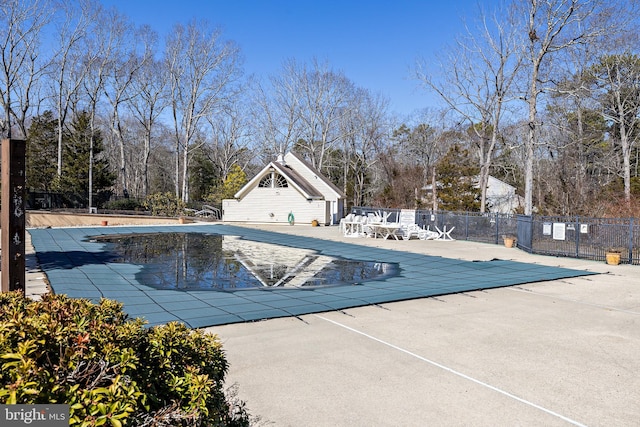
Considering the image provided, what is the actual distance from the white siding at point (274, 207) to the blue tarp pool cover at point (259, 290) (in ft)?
53.7

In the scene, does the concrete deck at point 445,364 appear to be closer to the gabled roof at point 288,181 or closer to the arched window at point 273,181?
the gabled roof at point 288,181

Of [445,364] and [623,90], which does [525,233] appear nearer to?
[445,364]

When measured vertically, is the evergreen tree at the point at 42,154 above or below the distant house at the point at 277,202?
above

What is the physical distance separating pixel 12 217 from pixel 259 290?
17.0 feet

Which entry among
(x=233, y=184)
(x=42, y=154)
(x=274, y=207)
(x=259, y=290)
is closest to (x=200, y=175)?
(x=233, y=184)

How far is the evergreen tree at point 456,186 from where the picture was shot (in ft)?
114

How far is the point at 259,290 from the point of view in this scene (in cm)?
898

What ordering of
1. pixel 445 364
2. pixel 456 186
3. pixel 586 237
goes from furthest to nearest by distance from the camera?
1. pixel 456 186
2. pixel 586 237
3. pixel 445 364

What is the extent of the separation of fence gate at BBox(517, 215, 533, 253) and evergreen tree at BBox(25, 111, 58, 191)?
4045cm

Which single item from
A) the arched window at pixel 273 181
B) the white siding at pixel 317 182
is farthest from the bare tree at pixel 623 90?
the arched window at pixel 273 181

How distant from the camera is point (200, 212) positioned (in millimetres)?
36781

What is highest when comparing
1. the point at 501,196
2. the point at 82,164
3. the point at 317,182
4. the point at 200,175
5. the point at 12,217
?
the point at 200,175

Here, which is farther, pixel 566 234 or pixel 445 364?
pixel 566 234

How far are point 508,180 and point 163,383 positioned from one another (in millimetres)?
45904
